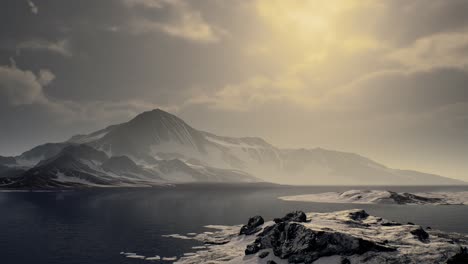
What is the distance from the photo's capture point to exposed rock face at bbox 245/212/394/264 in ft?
147

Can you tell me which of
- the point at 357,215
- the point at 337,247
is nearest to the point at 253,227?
the point at 357,215

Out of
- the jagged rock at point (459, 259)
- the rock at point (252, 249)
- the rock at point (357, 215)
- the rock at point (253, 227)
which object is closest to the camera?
the jagged rock at point (459, 259)

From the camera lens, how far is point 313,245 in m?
46.7

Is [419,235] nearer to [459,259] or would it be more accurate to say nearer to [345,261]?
[459,259]

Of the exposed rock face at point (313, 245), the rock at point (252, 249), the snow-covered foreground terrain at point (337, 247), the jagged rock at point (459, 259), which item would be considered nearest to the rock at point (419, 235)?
the snow-covered foreground terrain at point (337, 247)

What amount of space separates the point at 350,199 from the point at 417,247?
155791 millimetres

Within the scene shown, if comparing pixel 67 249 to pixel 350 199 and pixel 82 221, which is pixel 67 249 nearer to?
pixel 82 221

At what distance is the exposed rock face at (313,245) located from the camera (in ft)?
147

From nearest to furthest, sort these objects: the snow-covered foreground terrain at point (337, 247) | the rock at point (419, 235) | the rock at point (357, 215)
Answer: the snow-covered foreground terrain at point (337, 247) → the rock at point (419, 235) → the rock at point (357, 215)

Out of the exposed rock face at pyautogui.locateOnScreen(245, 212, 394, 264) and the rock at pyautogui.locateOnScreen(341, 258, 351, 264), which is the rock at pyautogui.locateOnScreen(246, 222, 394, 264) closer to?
the exposed rock face at pyautogui.locateOnScreen(245, 212, 394, 264)

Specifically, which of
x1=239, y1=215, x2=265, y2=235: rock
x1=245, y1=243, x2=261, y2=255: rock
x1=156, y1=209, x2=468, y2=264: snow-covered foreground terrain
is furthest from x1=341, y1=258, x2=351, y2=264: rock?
x1=239, y1=215, x2=265, y2=235: rock

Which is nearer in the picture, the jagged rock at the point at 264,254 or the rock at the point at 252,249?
the jagged rock at the point at 264,254

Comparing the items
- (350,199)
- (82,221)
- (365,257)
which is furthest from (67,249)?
(350,199)

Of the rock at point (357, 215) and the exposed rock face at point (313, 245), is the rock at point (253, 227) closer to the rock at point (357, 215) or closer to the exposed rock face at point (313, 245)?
the exposed rock face at point (313, 245)
